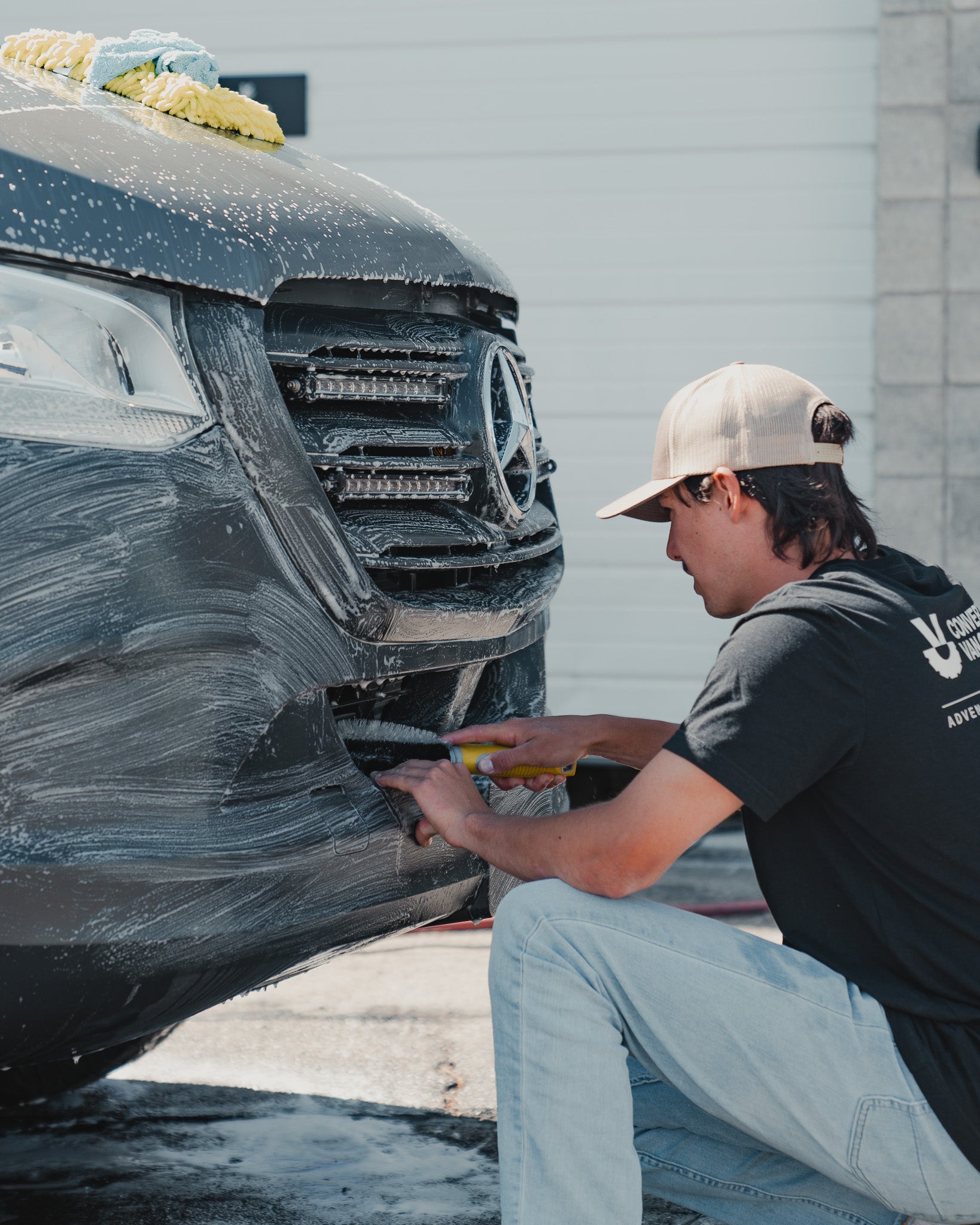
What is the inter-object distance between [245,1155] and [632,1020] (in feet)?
3.16

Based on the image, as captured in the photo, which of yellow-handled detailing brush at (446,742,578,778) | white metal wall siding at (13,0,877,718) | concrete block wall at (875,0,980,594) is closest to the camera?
yellow-handled detailing brush at (446,742,578,778)

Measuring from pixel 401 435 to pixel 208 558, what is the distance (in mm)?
427

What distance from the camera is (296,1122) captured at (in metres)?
2.43

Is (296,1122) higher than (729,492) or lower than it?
lower

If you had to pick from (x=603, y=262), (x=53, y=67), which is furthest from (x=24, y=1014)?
(x=603, y=262)

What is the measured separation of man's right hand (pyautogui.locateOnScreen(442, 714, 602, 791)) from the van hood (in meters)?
0.64

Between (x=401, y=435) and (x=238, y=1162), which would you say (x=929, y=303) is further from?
(x=238, y=1162)

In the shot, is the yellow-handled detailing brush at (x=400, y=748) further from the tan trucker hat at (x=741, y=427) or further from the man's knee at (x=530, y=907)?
the tan trucker hat at (x=741, y=427)

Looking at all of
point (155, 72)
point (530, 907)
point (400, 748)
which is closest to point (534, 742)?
point (400, 748)

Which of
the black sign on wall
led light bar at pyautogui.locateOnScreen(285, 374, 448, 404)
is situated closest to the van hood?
led light bar at pyautogui.locateOnScreen(285, 374, 448, 404)

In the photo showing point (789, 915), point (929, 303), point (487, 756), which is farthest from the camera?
point (929, 303)

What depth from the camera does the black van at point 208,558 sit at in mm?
1362

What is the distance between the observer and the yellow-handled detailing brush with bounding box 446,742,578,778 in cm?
192

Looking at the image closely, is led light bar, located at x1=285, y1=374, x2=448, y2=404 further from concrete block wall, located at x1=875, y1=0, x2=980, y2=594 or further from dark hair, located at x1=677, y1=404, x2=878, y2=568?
concrete block wall, located at x1=875, y1=0, x2=980, y2=594
